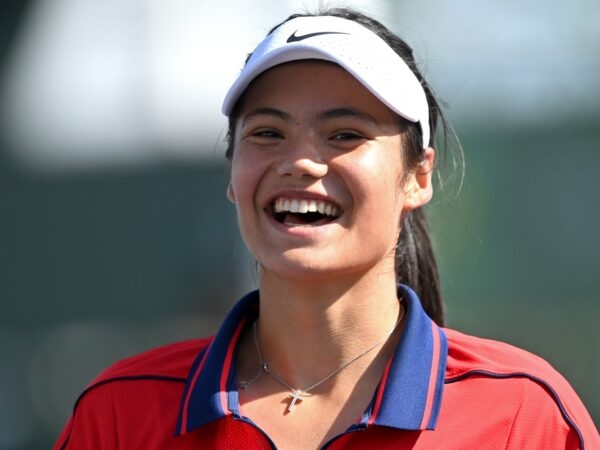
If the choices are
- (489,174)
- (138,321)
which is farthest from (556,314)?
(138,321)

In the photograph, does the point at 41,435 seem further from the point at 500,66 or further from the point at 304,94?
the point at 304,94

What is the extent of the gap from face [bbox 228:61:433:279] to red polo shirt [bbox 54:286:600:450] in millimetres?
228

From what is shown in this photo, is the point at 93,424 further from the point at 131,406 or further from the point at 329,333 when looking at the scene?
the point at 329,333

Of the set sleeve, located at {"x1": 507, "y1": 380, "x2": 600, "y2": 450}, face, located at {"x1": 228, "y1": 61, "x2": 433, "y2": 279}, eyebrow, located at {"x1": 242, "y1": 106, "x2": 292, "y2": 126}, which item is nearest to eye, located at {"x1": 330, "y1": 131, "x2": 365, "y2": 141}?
face, located at {"x1": 228, "y1": 61, "x2": 433, "y2": 279}

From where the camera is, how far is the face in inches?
97.0

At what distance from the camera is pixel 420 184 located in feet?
8.88

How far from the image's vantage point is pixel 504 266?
624 centimetres

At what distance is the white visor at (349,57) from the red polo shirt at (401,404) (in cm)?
44

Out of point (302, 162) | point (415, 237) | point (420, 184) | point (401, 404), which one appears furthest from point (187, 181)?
point (401, 404)

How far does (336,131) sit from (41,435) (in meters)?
4.16

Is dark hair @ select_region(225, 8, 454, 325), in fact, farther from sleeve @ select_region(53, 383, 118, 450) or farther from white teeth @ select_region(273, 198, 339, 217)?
sleeve @ select_region(53, 383, 118, 450)

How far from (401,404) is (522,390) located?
0.24m

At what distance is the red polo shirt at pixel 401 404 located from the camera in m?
2.37

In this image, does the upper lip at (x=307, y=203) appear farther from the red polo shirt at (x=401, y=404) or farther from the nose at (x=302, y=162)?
the red polo shirt at (x=401, y=404)
